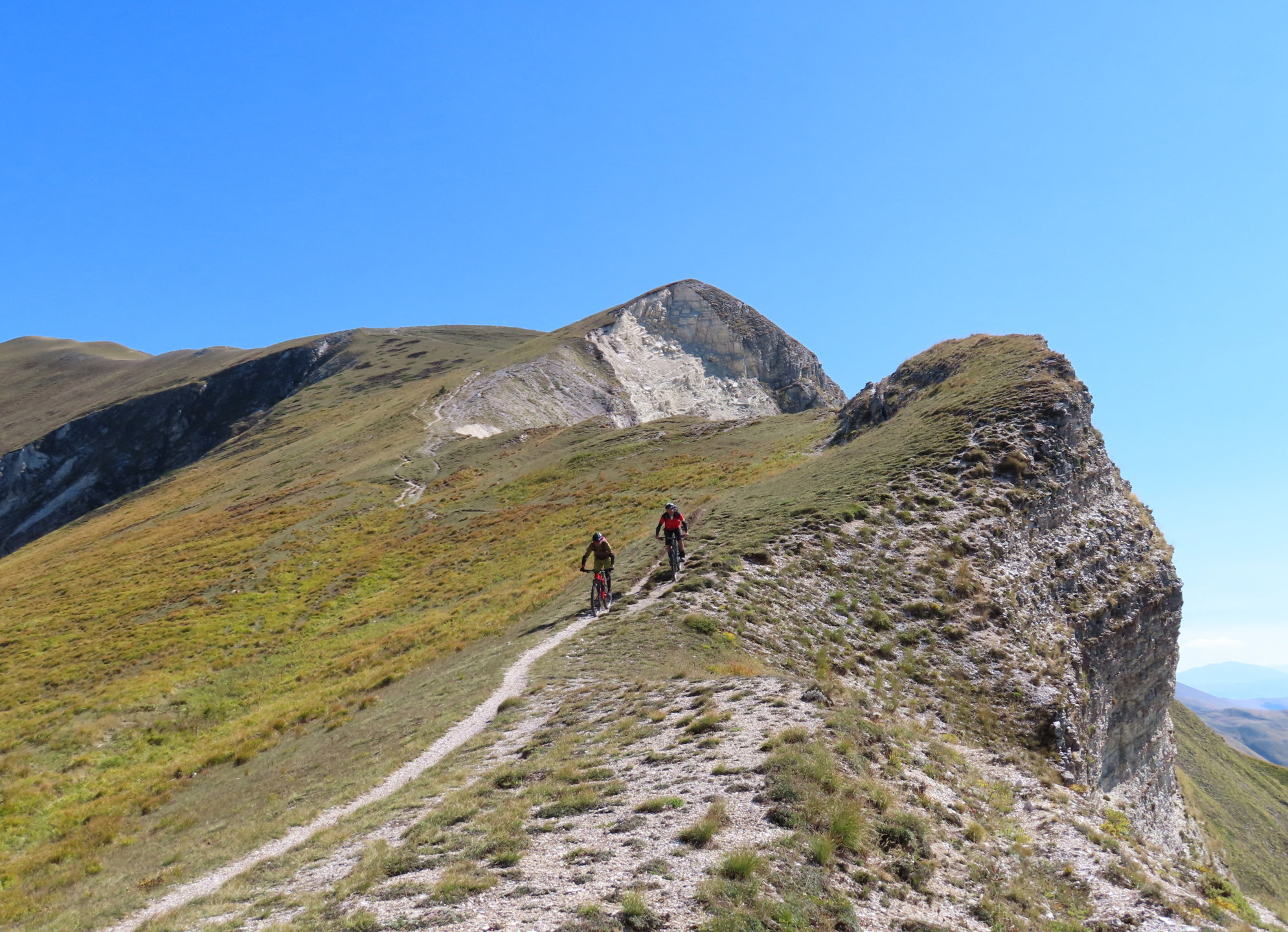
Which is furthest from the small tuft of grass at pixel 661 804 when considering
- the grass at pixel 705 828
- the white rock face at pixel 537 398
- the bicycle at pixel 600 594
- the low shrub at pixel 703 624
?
the white rock face at pixel 537 398

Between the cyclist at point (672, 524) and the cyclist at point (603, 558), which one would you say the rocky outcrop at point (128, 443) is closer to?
the cyclist at point (603, 558)

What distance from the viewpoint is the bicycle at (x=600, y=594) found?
24.5 metres

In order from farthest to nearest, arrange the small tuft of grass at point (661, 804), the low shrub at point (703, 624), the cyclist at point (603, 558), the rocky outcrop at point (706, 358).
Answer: the rocky outcrop at point (706, 358) → the cyclist at point (603, 558) → the low shrub at point (703, 624) → the small tuft of grass at point (661, 804)

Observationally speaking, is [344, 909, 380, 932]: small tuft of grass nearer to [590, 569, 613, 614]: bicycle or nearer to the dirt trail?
[590, 569, 613, 614]: bicycle

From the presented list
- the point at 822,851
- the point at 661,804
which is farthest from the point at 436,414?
the point at 822,851

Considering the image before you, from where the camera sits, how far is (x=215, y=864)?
12.3 metres

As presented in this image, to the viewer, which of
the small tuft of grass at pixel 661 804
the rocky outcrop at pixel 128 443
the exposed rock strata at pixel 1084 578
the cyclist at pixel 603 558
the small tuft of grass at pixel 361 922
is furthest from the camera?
the rocky outcrop at pixel 128 443

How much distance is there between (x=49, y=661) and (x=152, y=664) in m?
7.91

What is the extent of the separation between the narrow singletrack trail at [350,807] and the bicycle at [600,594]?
3.96m

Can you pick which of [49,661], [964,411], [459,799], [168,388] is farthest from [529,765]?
[168,388]

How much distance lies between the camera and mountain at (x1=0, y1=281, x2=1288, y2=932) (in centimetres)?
844

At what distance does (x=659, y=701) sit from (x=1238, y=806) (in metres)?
54.4

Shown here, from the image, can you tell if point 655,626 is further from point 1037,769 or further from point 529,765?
point 1037,769

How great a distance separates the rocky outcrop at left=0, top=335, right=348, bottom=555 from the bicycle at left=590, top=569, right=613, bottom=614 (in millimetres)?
162463
